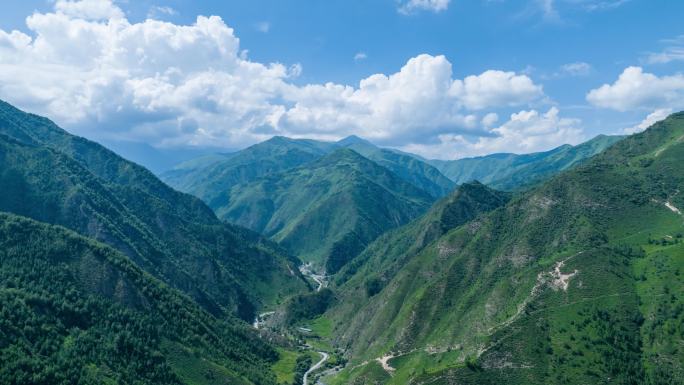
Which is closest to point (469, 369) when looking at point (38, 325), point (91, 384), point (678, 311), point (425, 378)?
point (425, 378)

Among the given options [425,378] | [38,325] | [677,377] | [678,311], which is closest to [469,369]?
[425,378]

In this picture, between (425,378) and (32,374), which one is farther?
(425,378)

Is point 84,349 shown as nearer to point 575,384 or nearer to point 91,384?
point 91,384

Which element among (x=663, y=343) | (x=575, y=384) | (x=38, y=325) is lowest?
(x=575, y=384)

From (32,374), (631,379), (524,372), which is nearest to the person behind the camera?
(32,374)

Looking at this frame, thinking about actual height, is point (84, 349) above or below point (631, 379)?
above

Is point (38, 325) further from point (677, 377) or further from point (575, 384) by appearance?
point (677, 377)

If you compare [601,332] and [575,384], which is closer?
[575,384]

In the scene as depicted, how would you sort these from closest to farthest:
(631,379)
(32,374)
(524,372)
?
(32,374) → (631,379) → (524,372)

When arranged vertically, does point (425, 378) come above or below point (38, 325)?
below
